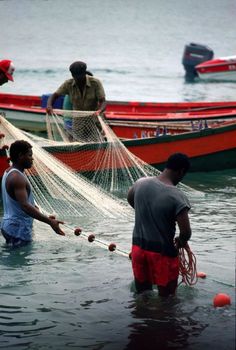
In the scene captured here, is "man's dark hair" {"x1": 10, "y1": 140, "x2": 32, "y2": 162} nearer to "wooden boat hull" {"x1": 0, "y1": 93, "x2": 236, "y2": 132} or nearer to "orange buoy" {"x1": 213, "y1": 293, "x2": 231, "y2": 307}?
"orange buoy" {"x1": 213, "y1": 293, "x2": 231, "y2": 307}

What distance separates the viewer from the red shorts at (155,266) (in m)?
7.86

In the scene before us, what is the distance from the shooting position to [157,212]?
7738 millimetres

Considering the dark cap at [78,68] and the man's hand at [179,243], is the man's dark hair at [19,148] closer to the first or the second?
the man's hand at [179,243]

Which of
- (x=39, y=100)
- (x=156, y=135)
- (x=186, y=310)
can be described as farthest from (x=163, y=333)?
(x=39, y=100)

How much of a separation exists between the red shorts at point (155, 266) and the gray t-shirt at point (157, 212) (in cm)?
5

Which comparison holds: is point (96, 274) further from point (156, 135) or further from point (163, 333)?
point (156, 135)

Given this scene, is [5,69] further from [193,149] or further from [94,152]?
[193,149]

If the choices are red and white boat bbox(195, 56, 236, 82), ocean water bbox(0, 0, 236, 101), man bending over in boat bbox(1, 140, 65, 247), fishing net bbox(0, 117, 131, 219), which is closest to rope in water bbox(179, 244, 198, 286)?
man bending over in boat bbox(1, 140, 65, 247)

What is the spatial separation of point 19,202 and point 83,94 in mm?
5040

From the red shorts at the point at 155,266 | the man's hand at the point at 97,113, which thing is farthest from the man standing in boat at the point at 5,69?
the red shorts at the point at 155,266

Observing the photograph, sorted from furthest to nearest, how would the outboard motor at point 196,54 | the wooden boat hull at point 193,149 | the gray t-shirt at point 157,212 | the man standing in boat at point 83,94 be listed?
the outboard motor at point 196,54 → the wooden boat hull at point 193,149 → the man standing in boat at point 83,94 → the gray t-shirt at point 157,212

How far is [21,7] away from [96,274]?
98.2 metres

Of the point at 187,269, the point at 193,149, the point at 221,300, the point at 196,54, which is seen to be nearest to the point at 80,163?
the point at 193,149

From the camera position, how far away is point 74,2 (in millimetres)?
115562
